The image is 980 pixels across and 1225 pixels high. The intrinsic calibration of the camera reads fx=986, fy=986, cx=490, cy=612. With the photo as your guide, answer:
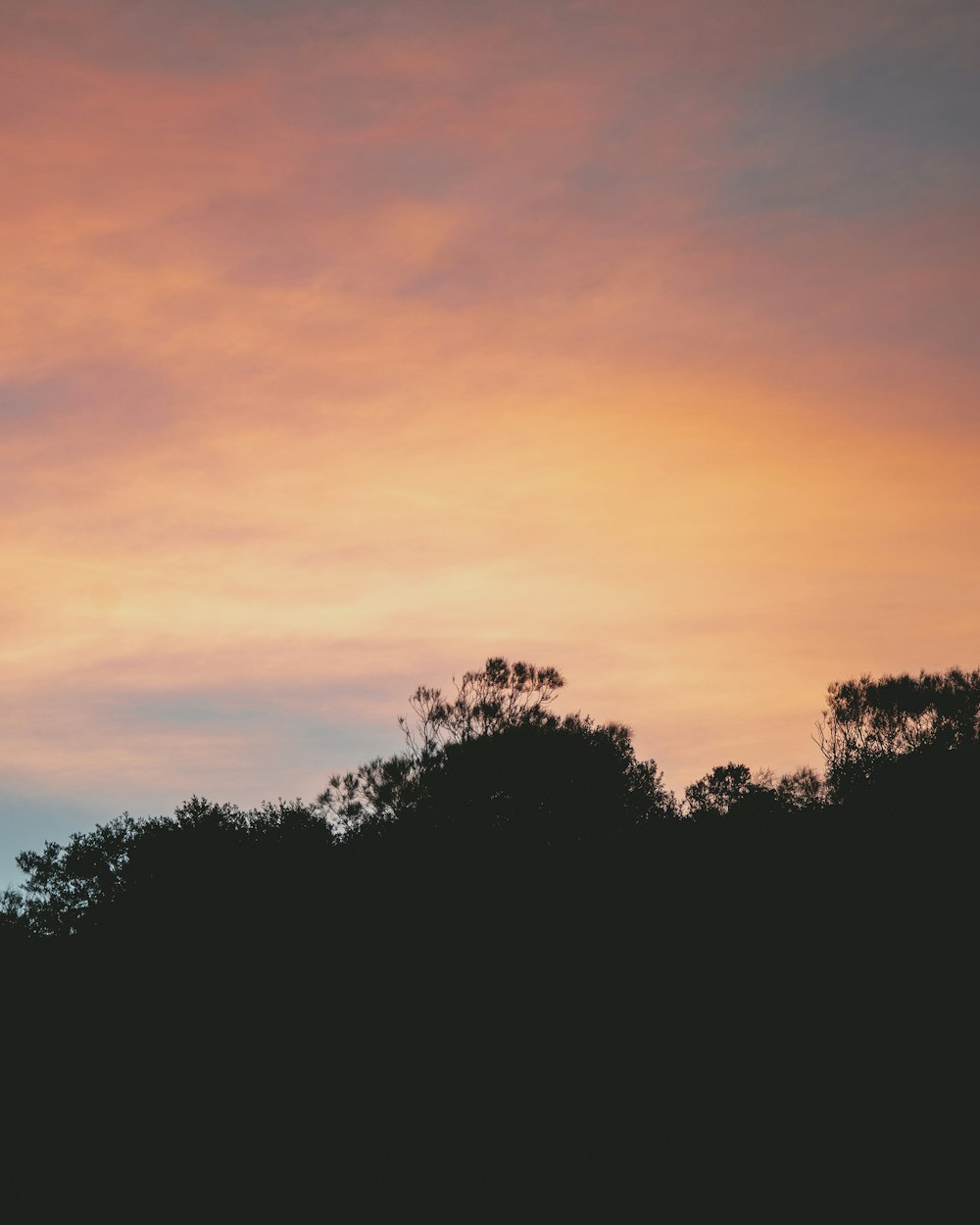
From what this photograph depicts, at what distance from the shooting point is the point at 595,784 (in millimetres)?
51812

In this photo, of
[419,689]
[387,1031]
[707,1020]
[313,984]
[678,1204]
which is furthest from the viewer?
[419,689]

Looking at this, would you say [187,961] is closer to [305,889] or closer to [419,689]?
[305,889]

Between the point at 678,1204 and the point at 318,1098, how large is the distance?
901 centimetres

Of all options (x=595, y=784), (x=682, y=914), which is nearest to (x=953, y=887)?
(x=682, y=914)

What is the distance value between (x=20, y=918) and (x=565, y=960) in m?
41.1

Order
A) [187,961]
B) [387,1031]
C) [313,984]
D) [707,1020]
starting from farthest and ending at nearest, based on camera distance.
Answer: [187,961], [313,984], [387,1031], [707,1020]

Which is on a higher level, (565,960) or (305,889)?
(305,889)

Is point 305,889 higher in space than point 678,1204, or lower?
higher

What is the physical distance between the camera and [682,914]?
27031mm

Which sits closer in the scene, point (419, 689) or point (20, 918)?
point (20, 918)

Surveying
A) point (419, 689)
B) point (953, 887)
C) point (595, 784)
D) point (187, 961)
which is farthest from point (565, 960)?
point (419, 689)

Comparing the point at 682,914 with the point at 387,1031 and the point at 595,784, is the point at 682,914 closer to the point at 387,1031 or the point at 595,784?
the point at 387,1031

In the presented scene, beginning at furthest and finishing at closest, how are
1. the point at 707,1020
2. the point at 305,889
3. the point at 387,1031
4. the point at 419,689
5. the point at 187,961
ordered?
1. the point at 419,689
2. the point at 305,889
3. the point at 187,961
4. the point at 387,1031
5. the point at 707,1020

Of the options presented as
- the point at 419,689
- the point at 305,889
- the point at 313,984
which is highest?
the point at 419,689
